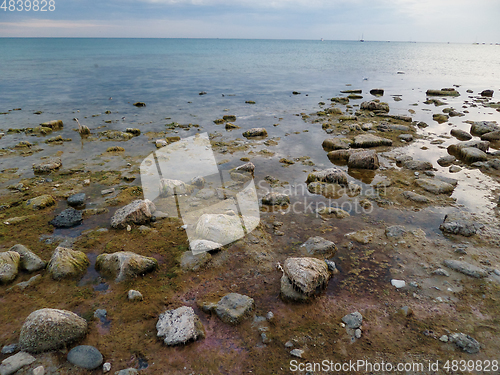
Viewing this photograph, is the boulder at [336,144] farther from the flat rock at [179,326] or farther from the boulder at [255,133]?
the flat rock at [179,326]

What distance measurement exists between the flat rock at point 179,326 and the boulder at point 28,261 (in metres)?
2.64

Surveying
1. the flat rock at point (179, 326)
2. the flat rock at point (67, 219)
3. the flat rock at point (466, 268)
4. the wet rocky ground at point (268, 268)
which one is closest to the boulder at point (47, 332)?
the wet rocky ground at point (268, 268)

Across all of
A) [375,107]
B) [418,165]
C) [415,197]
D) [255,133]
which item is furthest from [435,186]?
[375,107]

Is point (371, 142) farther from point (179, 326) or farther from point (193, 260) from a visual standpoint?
point (179, 326)

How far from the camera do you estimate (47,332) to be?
3410 millimetres

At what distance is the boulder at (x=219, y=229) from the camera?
219 inches

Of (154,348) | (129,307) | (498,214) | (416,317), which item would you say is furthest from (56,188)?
(498,214)

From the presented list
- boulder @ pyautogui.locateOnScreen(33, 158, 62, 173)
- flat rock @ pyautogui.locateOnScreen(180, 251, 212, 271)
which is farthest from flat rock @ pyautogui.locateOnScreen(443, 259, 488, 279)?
boulder @ pyautogui.locateOnScreen(33, 158, 62, 173)

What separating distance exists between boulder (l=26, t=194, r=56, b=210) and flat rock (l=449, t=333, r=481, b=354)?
333 inches

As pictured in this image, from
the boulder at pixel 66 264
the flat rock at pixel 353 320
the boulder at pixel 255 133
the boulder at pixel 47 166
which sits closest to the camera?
the flat rock at pixel 353 320

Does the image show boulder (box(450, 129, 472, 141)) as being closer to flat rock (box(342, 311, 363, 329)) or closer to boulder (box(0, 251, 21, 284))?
flat rock (box(342, 311, 363, 329))

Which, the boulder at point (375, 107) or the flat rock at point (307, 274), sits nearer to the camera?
the flat rock at point (307, 274)

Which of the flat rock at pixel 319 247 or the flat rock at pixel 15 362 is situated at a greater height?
the flat rock at pixel 319 247

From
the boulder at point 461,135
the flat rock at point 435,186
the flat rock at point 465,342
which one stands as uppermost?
the boulder at point 461,135
